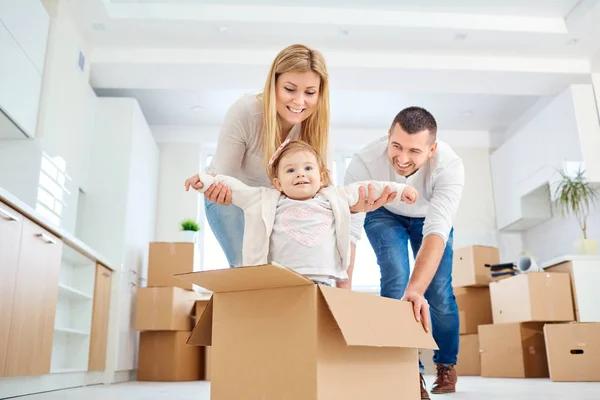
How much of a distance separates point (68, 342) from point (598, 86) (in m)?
4.17

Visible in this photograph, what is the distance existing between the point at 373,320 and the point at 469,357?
3.89 meters

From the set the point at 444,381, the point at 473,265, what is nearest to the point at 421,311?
the point at 444,381

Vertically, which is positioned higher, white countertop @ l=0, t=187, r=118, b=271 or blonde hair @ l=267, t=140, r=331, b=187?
white countertop @ l=0, t=187, r=118, b=271

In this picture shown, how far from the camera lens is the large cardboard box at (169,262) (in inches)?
180

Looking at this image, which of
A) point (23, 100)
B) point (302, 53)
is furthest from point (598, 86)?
point (23, 100)

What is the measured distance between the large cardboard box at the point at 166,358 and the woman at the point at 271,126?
2.77 m

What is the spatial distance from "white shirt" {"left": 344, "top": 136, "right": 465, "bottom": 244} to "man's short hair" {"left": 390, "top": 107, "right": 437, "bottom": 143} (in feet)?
0.41

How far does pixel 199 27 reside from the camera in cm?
410

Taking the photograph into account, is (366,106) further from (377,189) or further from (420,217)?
(377,189)

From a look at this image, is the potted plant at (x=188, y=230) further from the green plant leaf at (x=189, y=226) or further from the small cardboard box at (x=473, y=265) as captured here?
the small cardboard box at (x=473, y=265)

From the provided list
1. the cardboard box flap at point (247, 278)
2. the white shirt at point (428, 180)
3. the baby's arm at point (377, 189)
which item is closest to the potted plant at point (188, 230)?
the white shirt at point (428, 180)

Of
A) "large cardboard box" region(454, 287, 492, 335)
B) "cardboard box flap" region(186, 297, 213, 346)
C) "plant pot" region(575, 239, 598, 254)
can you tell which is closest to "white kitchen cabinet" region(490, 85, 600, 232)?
"plant pot" region(575, 239, 598, 254)

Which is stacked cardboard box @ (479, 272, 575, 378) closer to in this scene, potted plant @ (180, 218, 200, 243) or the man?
the man

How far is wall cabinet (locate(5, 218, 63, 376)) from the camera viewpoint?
230cm
